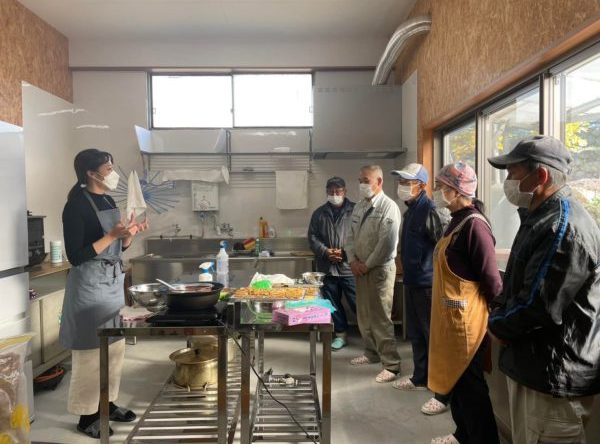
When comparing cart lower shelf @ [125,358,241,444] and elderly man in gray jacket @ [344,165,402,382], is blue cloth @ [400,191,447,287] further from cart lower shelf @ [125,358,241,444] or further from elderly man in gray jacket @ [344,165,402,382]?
cart lower shelf @ [125,358,241,444]

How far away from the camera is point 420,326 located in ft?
8.53

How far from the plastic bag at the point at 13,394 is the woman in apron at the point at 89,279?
0.31 meters

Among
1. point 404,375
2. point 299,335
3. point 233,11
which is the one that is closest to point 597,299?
point 404,375

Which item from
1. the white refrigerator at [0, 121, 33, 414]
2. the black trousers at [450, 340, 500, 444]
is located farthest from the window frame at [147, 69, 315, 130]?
the black trousers at [450, 340, 500, 444]

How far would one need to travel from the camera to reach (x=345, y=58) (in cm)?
448

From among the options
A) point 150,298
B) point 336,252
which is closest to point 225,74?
point 336,252

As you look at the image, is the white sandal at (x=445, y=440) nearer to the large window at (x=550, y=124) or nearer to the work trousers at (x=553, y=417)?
the work trousers at (x=553, y=417)

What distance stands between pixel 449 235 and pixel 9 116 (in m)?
3.54

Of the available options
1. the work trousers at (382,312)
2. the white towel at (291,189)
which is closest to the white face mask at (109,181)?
the work trousers at (382,312)

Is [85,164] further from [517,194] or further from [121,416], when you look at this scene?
[517,194]

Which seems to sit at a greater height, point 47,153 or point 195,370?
point 47,153

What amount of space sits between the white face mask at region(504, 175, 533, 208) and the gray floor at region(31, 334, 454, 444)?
142 centimetres

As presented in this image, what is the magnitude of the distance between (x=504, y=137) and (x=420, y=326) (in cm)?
130

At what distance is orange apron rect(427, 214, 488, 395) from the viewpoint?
1.79m
